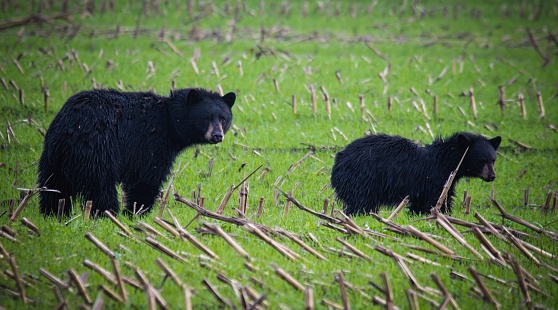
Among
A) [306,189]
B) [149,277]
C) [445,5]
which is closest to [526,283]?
[149,277]

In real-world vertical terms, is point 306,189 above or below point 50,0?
below

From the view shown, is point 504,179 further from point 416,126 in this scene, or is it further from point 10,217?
point 10,217

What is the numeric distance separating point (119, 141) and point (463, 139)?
428 centimetres

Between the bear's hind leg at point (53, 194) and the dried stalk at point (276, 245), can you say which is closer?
the dried stalk at point (276, 245)

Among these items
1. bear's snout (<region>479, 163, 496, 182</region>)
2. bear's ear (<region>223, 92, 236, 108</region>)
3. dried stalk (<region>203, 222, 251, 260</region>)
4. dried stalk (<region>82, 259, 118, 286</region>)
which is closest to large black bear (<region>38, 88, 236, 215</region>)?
bear's ear (<region>223, 92, 236, 108</region>)

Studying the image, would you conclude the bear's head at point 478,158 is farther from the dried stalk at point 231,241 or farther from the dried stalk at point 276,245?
the dried stalk at point 231,241

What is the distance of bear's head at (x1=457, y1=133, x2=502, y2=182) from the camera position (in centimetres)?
931

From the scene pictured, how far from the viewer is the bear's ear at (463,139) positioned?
9203 mm

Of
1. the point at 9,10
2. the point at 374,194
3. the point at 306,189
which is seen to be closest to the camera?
the point at 374,194

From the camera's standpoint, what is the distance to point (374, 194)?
9.10m

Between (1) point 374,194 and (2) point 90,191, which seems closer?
(2) point 90,191

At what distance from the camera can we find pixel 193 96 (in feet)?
30.2

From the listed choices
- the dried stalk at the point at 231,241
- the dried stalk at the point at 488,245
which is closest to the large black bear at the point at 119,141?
the dried stalk at the point at 231,241

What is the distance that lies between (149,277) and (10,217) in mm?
1837
